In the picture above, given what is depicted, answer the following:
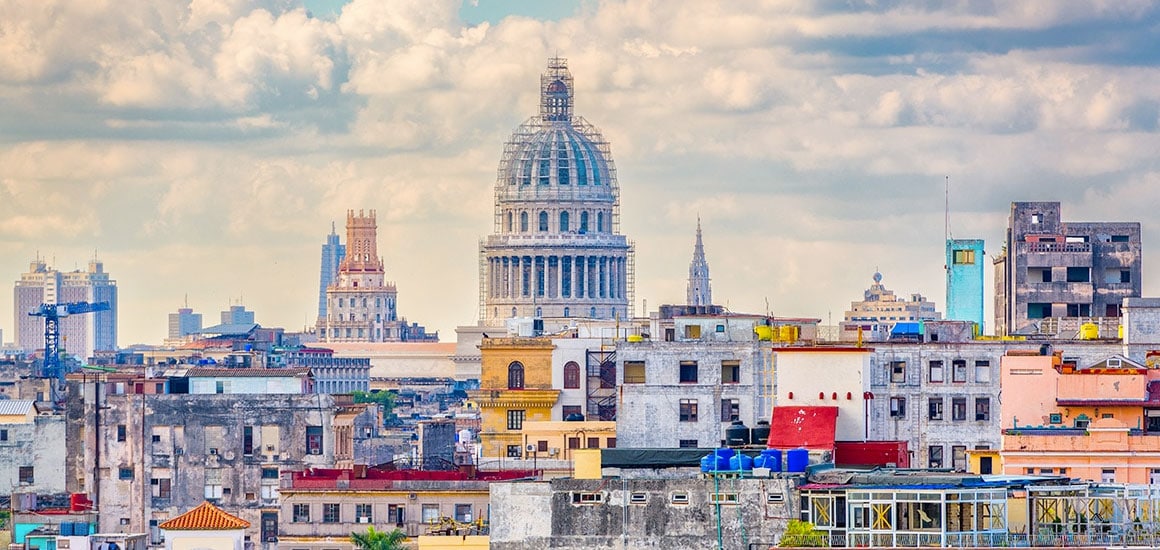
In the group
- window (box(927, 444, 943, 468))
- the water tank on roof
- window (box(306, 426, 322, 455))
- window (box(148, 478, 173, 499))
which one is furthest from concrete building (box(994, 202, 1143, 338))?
the water tank on roof

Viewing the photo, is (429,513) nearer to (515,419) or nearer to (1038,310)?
(515,419)

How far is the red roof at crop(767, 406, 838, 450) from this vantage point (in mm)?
115438

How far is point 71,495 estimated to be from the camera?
166 metres

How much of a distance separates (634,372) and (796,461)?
34321 mm

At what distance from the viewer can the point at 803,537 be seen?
91.6m

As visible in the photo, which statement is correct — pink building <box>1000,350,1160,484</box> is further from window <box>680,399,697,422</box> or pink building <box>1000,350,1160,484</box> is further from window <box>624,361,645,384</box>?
window <box>624,361,645,384</box>

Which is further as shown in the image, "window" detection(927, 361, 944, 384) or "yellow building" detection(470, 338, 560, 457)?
"yellow building" detection(470, 338, 560, 457)

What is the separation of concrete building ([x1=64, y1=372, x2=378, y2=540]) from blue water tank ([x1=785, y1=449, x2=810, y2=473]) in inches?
2388

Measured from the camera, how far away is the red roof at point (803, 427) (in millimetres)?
115438

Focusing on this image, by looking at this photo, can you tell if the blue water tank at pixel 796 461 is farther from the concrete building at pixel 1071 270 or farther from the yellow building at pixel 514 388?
the concrete building at pixel 1071 270

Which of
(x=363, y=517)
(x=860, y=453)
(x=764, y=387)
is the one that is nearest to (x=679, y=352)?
(x=764, y=387)

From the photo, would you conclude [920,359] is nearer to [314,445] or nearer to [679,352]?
[679,352]

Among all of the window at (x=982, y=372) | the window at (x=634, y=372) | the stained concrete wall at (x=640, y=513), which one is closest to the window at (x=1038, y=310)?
the window at (x=634, y=372)

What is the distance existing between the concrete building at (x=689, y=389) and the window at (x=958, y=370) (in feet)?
19.5
